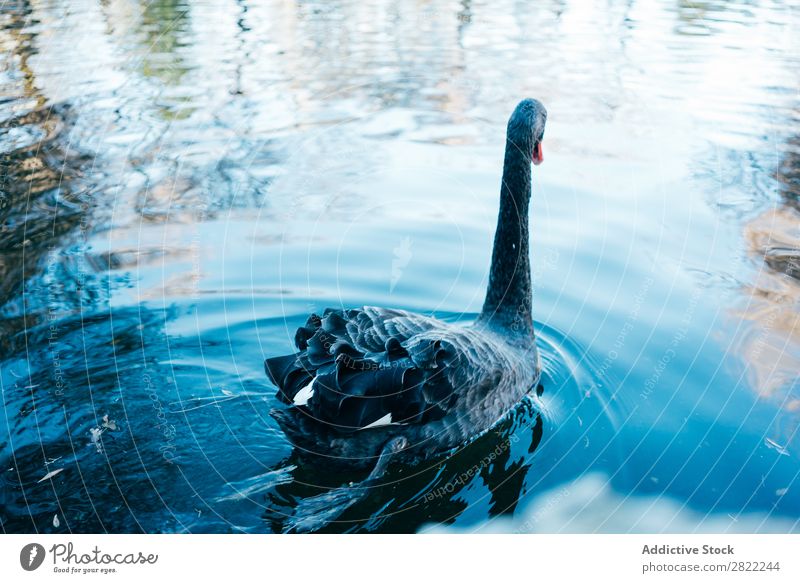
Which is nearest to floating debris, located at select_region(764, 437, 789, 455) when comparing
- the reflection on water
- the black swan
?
the reflection on water

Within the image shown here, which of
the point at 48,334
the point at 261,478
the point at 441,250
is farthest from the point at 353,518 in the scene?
the point at 441,250

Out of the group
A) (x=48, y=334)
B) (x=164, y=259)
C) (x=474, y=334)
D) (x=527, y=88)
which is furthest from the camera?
(x=527, y=88)

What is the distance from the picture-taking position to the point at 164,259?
4664 mm

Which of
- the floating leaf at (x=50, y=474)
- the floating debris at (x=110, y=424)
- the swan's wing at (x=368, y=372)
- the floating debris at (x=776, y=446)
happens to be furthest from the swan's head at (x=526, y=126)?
the floating leaf at (x=50, y=474)

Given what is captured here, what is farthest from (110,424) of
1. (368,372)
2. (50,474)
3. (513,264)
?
(513,264)

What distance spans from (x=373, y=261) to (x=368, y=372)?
5.85 feet

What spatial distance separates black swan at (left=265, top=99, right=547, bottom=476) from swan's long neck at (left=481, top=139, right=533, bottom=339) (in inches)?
6.3

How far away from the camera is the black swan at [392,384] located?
9.29ft

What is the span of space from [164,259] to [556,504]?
2756 mm

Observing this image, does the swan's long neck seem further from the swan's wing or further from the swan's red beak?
the swan's wing

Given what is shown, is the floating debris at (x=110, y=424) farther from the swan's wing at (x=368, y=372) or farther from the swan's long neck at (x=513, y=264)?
the swan's long neck at (x=513, y=264)

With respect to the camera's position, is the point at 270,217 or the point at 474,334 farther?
the point at 270,217

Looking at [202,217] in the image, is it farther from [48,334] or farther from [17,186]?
[48,334]

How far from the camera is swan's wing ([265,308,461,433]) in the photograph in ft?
9.23
